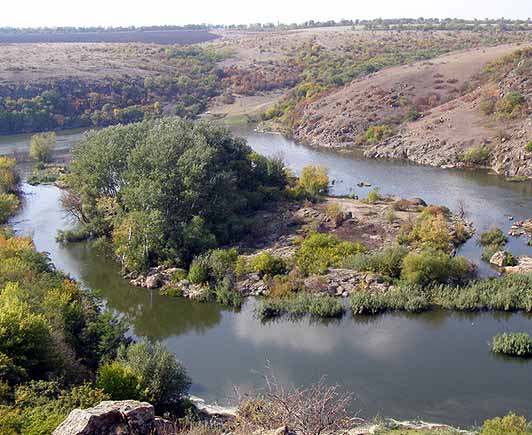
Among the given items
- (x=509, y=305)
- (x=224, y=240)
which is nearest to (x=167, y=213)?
(x=224, y=240)

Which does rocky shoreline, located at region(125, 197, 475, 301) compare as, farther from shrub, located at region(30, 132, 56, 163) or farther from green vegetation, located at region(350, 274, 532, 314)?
shrub, located at region(30, 132, 56, 163)

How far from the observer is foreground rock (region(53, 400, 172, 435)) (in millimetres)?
12367

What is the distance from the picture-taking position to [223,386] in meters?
22.7

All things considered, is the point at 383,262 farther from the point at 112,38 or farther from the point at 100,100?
the point at 112,38

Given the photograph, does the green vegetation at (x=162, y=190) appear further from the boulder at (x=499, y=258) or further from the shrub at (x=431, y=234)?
the boulder at (x=499, y=258)

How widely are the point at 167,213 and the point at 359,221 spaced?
12.0 meters

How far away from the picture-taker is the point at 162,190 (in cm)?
3341

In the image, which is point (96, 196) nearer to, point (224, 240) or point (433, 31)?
point (224, 240)

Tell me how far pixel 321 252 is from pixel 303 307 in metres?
5.04

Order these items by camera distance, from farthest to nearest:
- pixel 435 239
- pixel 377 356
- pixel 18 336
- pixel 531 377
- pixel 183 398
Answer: pixel 435 239 < pixel 377 356 < pixel 531 377 < pixel 183 398 < pixel 18 336

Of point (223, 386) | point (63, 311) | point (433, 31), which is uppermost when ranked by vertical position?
point (433, 31)

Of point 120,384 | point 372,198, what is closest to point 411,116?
point 372,198

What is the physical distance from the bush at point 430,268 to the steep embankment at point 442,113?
25.1 metres

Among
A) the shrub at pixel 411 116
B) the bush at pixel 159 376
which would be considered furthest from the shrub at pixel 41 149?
the bush at pixel 159 376
